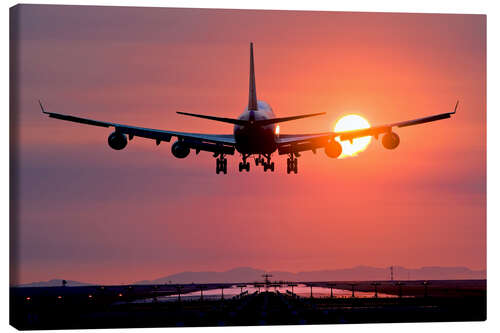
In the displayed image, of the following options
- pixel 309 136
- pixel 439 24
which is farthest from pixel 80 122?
pixel 439 24

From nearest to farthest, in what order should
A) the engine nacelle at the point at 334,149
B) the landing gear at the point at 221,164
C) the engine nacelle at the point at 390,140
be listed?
the engine nacelle at the point at 390,140 < the engine nacelle at the point at 334,149 < the landing gear at the point at 221,164

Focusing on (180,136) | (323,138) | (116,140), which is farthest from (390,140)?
(116,140)

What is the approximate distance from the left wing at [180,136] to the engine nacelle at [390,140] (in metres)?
12.6

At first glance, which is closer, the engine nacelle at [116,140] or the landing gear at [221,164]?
the engine nacelle at [116,140]

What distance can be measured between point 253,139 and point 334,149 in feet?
21.3

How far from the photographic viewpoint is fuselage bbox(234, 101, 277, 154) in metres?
57.2

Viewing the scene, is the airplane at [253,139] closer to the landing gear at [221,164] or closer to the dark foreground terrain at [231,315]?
the landing gear at [221,164]

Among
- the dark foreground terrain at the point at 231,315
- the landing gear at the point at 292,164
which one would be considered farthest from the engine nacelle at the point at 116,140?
the landing gear at the point at 292,164

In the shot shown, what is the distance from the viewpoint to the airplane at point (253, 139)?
55000 millimetres

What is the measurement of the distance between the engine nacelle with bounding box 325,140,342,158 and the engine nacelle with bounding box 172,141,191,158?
11328 mm

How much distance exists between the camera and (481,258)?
5150cm

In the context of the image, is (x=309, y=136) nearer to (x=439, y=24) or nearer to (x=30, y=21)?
(x=439, y=24)

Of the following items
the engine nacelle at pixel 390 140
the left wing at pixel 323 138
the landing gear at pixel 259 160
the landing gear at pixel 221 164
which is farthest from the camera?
the landing gear at pixel 259 160

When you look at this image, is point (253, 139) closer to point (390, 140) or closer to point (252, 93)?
point (252, 93)
